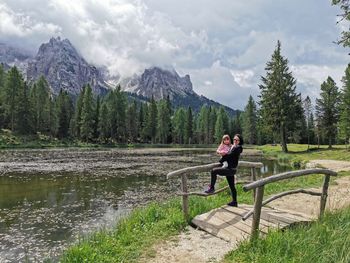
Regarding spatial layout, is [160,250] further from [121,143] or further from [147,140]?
[147,140]

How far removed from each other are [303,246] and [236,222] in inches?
107

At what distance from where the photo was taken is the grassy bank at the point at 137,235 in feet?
30.1

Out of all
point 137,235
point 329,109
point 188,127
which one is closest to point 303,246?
point 137,235


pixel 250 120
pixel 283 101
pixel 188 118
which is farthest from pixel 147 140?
pixel 283 101

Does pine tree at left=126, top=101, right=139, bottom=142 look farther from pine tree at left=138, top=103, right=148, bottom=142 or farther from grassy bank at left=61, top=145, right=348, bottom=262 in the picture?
grassy bank at left=61, top=145, right=348, bottom=262

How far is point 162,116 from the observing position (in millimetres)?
128500

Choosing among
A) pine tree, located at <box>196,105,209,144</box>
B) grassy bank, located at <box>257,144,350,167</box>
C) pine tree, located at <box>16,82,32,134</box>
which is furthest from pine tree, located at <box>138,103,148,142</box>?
grassy bank, located at <box>257,144,350,167</box>

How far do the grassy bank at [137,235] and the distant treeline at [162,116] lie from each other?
171ft

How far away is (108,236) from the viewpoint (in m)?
11.2

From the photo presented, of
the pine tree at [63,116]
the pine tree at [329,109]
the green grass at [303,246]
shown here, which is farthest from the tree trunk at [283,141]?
the pine tree at [63,116]

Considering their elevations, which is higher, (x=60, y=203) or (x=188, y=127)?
(x=188, y=127)

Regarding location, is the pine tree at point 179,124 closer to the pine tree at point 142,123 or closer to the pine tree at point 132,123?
the pine tree at point 142,123

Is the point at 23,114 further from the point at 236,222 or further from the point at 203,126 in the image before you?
the point at 236,222

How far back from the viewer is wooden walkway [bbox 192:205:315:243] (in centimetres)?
981
